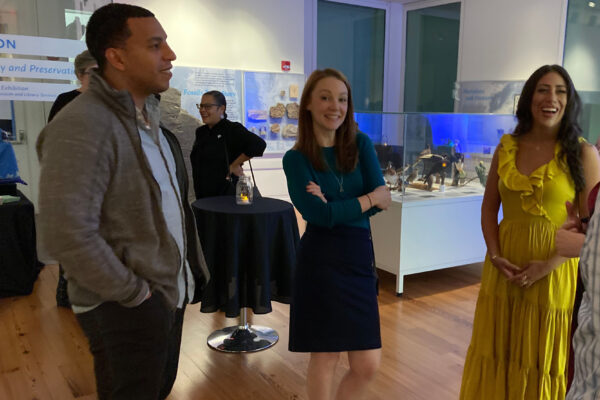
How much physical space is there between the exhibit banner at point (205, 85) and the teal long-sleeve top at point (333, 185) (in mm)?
4845

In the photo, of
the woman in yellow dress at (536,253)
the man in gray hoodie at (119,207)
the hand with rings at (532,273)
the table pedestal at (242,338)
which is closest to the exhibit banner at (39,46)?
the table pedestal at (242,338)

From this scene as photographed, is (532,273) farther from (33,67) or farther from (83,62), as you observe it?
(33,67)

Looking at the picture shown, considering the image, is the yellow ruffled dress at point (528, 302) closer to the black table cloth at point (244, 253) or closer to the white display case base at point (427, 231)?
the black table cloth at point (244, 253)

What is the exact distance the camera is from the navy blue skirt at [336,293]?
195 centimetres

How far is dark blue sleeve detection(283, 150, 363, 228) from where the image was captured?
185 cm

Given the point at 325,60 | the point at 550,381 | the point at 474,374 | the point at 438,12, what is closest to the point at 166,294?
the point at 474,374

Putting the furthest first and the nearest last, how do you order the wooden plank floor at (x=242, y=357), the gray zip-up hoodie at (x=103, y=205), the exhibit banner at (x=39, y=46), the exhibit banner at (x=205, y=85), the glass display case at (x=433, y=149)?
the exhibit banner at (x=205, y=85), the exhibit banner at (x=39, y=46), the glass display case at (x=433, y=149), the wooden plank floor at (x=242, y=357), the gray zip-up hoodie at (x=103, y=205)

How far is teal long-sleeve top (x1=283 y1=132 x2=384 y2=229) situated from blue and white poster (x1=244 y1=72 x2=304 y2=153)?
17.2 ft

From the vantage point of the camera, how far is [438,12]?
325 inches

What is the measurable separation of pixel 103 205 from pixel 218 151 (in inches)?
98.8

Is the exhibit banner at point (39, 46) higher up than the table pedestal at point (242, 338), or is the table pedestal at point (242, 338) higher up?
the exhibit banner at point (39, 46)

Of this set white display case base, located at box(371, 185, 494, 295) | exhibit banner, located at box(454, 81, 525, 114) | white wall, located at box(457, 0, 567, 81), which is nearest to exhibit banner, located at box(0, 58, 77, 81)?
white display case base, located at box(371, 185, 494, 295)

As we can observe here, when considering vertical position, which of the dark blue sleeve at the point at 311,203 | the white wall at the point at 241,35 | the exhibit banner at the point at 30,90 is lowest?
the dark blue sleeve at the point at 311,203

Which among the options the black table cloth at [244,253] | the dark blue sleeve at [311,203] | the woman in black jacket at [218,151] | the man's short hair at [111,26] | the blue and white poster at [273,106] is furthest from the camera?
the blue and white poster at [273,106]
